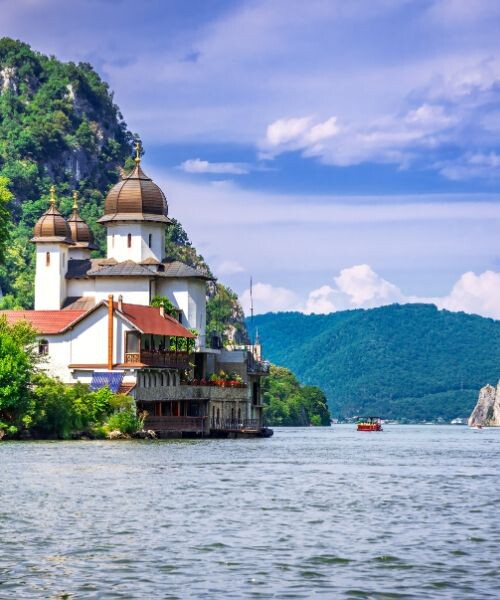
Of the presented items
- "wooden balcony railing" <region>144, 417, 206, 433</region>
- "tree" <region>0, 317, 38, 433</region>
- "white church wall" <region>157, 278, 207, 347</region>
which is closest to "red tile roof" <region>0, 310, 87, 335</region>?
"wooden balcony railing" <region>144, 417, 206, 433</region>

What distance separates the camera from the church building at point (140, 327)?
103375 millimetres

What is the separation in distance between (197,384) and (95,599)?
3386 inches

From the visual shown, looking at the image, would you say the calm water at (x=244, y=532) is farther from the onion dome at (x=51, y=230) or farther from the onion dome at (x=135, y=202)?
the onion dome at (x=51, y=230)

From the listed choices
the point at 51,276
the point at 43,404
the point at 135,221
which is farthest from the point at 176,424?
the point at 51,276

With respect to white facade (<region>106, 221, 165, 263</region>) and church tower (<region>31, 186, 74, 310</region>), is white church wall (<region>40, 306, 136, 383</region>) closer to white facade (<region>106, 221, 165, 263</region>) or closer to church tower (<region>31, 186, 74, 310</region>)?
church tower (<region>31, 186, 74, 310</region>)

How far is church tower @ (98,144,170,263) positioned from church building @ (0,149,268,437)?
0.27ft

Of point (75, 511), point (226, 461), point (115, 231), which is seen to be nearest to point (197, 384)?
point (115, 231)

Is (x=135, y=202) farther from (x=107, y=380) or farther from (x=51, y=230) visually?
(x=107, y=380)

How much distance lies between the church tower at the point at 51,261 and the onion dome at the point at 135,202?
14.5ft

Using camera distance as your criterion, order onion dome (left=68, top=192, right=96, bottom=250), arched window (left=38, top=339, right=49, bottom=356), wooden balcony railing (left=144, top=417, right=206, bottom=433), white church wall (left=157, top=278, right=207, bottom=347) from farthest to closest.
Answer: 1. onion dome (left=68, top=192, right=96, bottom=250)
2. white church wall (left=157, top=278, right=207, bottom=347)
3. arched window (left=38, top=339, right=49, bottom=356)
4. wooden balcony railing (left=144, top=417, right=206, bottom=433)

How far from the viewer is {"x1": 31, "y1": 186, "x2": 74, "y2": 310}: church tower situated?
398 ft

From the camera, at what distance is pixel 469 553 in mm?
31594

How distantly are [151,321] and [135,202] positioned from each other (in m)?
16.8

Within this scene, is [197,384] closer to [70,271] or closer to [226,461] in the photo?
[70,271]
